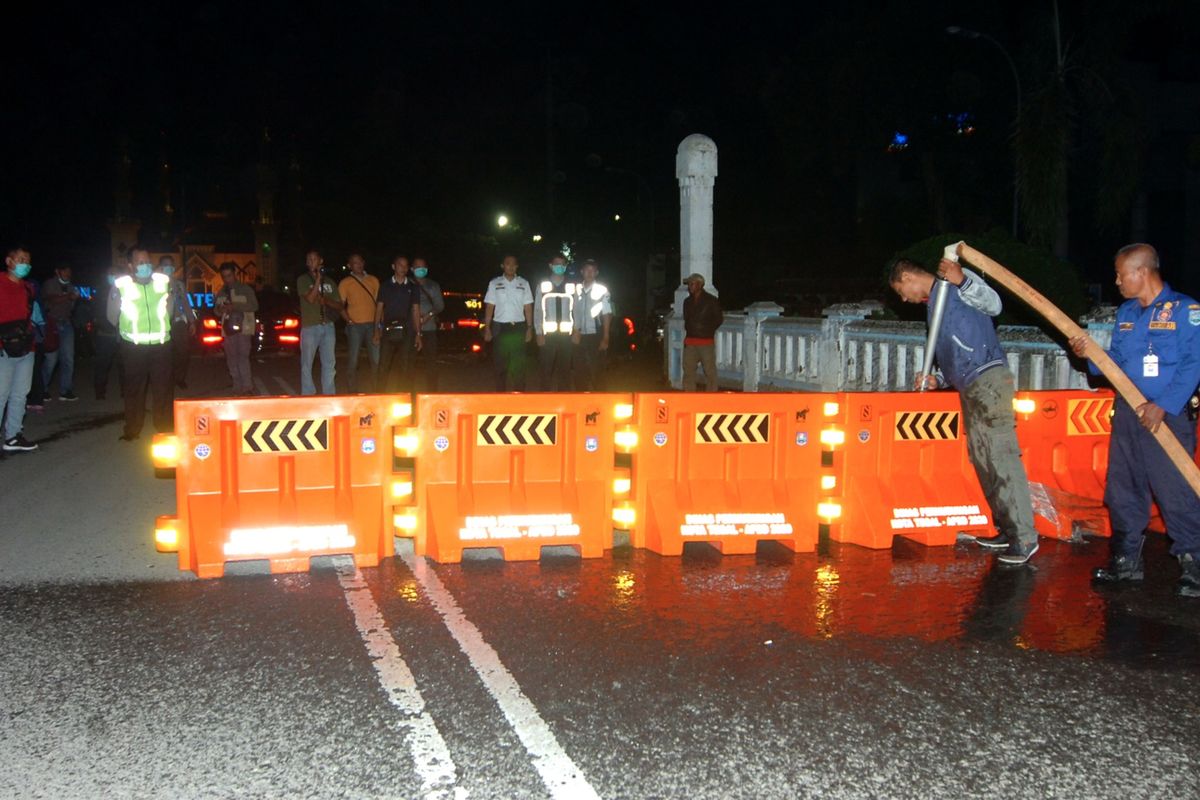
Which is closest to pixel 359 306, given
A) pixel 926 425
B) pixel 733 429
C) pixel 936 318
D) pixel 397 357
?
pixel 397 357

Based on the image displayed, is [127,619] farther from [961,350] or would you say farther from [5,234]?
[5,234]

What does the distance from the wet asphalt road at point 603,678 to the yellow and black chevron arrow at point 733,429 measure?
745 mm

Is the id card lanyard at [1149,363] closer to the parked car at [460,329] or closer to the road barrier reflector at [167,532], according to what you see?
the road barrier reflector at [167,532]

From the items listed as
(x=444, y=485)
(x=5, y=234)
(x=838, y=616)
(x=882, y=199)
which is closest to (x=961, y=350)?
(x=838, y=616)

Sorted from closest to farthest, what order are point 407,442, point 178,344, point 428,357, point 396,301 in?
point 407,442 < point 178,344 < point 396,301 < point 428,357

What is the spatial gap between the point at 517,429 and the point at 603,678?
2681 millimetres

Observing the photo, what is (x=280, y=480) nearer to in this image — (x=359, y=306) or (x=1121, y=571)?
(x=1121, y=571)

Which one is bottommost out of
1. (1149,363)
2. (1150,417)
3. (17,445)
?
(17,445)

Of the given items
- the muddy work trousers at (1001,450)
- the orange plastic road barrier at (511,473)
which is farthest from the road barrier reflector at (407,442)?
the muddy work trousers at (1001,450)

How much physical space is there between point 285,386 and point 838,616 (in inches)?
599

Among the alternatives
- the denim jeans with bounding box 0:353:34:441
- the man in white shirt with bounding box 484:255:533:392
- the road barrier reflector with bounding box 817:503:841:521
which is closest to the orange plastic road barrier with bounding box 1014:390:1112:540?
the road barrier reflector with bounding box 817:503:841:521

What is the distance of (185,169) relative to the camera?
8469 centimetres

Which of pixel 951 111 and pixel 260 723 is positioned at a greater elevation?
pixel 951 111

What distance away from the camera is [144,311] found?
38.4 ft
